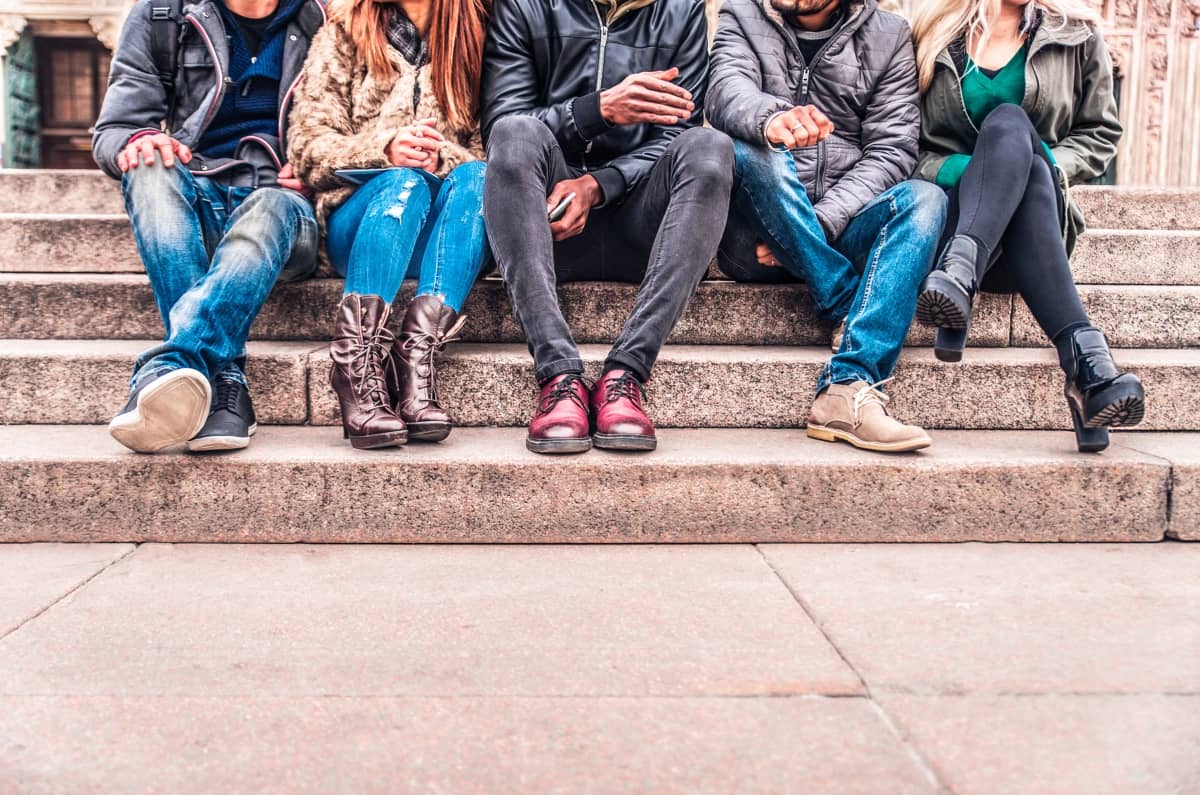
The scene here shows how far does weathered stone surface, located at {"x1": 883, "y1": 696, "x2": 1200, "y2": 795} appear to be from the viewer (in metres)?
1.40

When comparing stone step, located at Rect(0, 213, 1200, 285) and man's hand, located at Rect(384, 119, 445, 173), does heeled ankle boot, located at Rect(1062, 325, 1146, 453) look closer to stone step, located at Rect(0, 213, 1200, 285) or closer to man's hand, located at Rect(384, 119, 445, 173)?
stone step, located at Rect(0, 213, 1200, 285)

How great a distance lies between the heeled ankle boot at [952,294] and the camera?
8.59 feet

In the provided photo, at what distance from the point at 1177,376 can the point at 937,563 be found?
4.34 feet

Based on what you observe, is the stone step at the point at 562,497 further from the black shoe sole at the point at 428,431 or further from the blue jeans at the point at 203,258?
the blue jeans at the point at 203,258

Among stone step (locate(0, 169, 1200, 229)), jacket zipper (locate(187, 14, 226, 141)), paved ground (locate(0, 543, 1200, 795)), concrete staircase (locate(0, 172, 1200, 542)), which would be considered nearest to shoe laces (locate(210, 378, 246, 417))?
concrete staircase (locate(0, 172, 1200, 542))

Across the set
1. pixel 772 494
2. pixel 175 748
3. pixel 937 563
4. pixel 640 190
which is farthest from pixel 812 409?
pixel 175 748

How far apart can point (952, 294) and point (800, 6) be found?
4.01 ft

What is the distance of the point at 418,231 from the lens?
9.45 ft

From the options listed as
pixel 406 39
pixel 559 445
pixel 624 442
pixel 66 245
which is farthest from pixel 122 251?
pixel 624 442

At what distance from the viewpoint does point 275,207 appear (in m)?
2.84

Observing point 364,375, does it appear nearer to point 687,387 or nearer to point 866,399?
point 687,387

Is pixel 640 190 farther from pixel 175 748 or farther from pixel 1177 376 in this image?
pixel 175 748

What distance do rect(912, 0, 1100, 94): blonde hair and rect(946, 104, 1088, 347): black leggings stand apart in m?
0.47

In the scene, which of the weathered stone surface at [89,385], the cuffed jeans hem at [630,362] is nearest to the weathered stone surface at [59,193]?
the weathered stone surface at [89,385]
